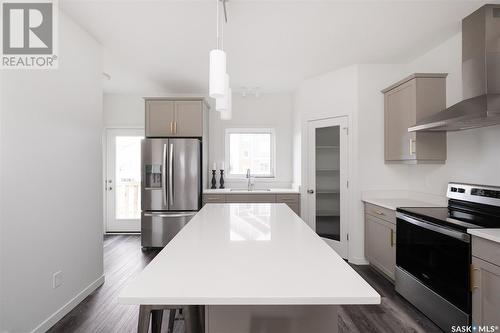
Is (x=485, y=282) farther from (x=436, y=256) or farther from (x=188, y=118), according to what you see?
(x=188, y=118)

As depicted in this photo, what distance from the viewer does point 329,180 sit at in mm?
3732

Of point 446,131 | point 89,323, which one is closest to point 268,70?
point 446,131

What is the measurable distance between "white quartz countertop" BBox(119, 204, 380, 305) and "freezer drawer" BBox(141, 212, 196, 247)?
7.36ft

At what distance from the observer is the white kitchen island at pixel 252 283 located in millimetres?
849

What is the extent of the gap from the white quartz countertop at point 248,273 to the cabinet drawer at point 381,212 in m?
1.54

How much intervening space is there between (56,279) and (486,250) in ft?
10.5

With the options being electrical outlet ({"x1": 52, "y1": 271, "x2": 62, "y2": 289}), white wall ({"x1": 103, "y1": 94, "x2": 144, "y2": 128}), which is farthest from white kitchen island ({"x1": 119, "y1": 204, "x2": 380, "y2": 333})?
white wall ({"x1": 103, "y1": 94, "x2": 144, "y2": 128})

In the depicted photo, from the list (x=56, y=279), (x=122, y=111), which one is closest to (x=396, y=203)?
(x=56, y=279)

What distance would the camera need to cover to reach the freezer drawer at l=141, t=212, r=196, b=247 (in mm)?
3789

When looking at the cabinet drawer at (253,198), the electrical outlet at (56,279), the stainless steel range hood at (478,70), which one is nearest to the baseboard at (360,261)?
the cabinet drawer at (253,198)

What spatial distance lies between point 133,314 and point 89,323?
0.34 metres

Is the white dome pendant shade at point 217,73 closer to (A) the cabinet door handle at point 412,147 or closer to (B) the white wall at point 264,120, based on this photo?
(A) the cabinet door handle at point 412,147

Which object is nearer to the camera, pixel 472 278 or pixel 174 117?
pixel 472 278

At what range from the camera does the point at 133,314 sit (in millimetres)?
2223
